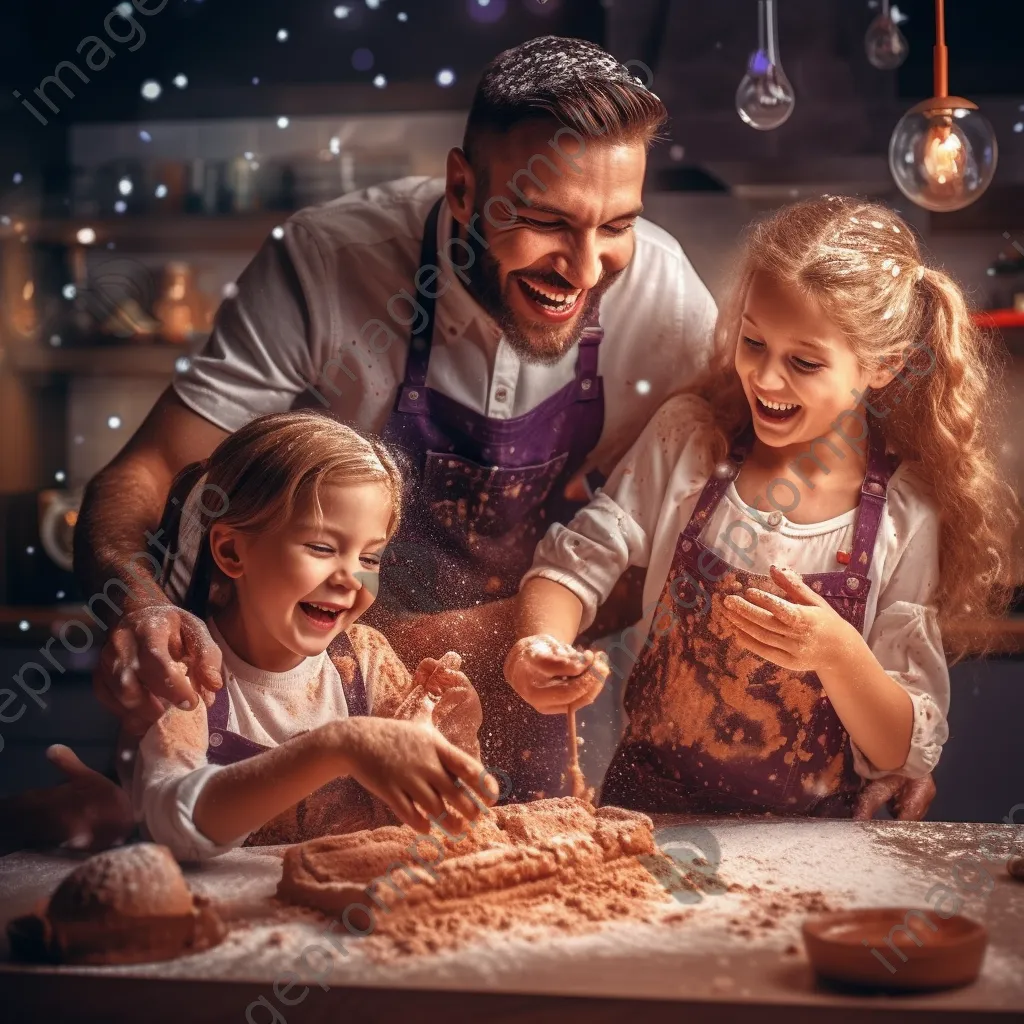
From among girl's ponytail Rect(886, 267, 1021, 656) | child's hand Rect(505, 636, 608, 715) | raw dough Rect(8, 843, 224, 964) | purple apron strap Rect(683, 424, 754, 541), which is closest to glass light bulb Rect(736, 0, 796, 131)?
girl's ponytail Rect(886, 267, 1021, 656)

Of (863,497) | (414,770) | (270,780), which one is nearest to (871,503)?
(863,497)

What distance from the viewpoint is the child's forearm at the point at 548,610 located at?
143 centimetres

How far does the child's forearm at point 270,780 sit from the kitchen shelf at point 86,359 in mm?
803

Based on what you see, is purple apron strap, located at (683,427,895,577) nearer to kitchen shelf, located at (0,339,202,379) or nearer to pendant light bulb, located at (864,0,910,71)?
pendant light bulb, located at (864,0,910,71)

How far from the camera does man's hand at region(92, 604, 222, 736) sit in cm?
129

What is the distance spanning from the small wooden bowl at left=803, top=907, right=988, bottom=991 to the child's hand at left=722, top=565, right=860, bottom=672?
1.14 ft

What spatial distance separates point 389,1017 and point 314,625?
471 millimetres

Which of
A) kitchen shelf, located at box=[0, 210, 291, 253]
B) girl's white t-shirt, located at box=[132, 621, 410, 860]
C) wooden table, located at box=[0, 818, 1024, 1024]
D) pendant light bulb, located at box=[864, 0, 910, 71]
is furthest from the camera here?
kitchen shelf, located at box=[0, 210, 291, 253]

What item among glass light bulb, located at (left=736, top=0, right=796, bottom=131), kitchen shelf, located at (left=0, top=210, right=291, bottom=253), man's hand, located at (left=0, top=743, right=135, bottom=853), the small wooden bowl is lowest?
man's hand, located at (left=0, top=743, right=135, bottom=853)

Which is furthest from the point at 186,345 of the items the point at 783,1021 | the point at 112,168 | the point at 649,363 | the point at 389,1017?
the point at 783,1021

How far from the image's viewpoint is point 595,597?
1.45 m

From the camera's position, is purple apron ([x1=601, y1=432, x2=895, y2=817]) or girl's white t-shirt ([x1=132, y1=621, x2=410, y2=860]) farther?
purple apron ([x1=601, y1=432, x2=895, y2=817])

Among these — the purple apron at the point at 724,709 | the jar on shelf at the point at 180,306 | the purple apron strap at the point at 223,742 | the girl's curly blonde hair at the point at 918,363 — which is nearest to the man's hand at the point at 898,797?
the purple apron at the point at 724,709

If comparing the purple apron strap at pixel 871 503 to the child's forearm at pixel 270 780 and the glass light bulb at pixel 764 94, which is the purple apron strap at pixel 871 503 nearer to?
the glass light bulb at pixel 764 94
